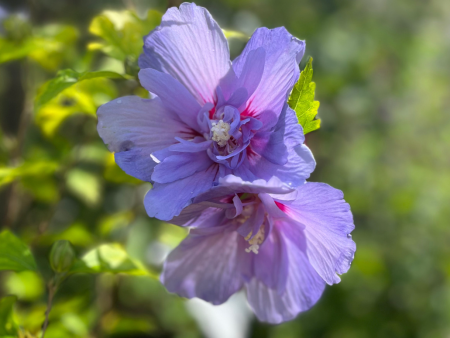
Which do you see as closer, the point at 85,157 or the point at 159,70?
the point at 159,70

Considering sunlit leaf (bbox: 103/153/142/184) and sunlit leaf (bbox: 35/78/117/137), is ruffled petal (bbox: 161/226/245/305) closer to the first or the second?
sunlit leaf (bbox: 103/153/142/184)

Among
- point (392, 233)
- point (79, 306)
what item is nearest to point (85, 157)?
point (79, 306)

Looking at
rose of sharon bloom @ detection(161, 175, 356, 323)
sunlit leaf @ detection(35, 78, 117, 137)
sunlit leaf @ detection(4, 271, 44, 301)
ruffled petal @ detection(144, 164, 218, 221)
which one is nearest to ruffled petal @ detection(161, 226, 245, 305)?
rose of sharon bloom @ detection(161, 175, 356, 323)

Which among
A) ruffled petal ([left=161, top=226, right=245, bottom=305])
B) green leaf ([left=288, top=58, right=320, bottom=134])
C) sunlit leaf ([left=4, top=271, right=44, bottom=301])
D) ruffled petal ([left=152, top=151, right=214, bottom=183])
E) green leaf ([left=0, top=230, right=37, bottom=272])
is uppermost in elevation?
green leaf ([left=288, top=58, right=320, bottom=134])

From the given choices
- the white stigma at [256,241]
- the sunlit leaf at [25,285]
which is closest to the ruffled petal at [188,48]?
the white stigma at [256,241]

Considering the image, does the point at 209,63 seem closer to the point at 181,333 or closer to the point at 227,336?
the point at 227,336

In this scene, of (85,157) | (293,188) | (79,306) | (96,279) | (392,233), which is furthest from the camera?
(392,233)
